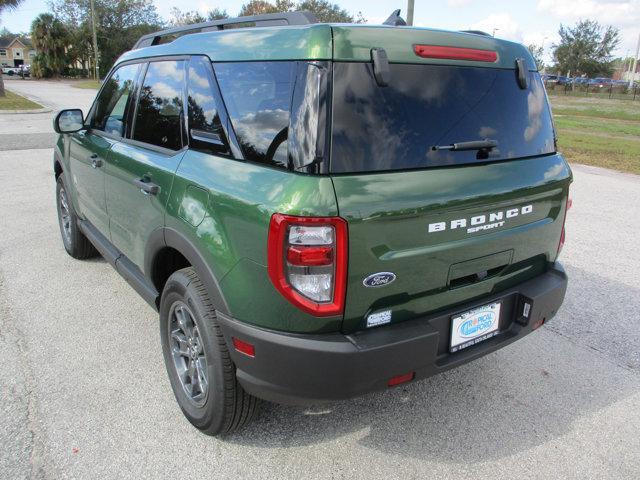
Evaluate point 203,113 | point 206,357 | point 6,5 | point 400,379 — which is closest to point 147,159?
point 203,113

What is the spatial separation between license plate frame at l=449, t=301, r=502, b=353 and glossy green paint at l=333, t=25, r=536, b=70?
1.15 meters

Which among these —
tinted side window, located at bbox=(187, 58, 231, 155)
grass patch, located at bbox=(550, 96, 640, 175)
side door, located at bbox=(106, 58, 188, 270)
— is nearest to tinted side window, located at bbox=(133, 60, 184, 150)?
side door, located at bbox=(106, 58, 188, 270)

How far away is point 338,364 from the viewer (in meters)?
2.00

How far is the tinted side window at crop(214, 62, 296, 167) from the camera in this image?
208cm

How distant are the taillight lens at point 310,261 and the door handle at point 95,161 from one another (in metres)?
2.18

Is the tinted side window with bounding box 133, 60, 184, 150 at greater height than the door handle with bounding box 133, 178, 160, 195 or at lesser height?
greater

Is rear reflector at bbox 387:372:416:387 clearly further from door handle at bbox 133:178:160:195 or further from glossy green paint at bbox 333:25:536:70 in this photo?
door handle at bbox 133:178:160:195

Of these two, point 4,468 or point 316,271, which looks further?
point 4,468

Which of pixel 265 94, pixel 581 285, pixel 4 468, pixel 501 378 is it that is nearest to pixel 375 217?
pixel 265 94

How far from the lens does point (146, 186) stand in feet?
9.12

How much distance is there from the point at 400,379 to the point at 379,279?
474mm

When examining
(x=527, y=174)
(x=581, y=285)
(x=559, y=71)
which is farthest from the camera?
(x=559, y=71)

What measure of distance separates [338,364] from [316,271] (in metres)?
0.38

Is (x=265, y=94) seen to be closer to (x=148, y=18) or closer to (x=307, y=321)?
(x=307, y=321)
